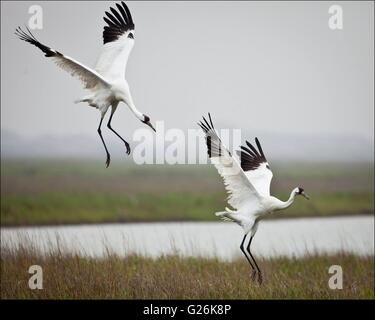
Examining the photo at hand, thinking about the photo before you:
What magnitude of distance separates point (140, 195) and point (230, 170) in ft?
61.3

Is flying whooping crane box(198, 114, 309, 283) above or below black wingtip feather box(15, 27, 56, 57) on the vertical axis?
below

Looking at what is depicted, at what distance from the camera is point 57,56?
9.84 meters

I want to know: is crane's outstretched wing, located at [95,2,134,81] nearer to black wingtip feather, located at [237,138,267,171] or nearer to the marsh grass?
black wingtip feather, located at [237,138,267,171]

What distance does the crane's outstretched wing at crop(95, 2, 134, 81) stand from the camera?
10.5m

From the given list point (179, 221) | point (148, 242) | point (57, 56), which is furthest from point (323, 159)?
point (57, 56)

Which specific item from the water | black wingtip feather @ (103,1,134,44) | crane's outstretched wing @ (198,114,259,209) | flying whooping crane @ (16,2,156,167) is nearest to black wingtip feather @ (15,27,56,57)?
flying whooping crane @ (16,2,156,167)

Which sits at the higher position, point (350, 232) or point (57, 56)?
point (57, 56)

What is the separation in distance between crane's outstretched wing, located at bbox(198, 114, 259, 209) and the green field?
42.4 ft

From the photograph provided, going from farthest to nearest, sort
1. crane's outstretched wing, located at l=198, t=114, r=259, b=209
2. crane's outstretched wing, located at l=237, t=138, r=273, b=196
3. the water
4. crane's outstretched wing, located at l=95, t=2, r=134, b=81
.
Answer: the water, crane's outstretched wing, located at l=237, t=138, r=273, b=196, crane's outstretched wing, located at l=95, t=2, r=134, b=81, crane's outstretched wing, located at l=198, t=114, r=259, b=209

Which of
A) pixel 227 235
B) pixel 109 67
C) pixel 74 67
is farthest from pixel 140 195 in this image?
pixel 74 67

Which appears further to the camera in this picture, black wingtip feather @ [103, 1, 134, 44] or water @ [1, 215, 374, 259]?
water @ [1, 215, 374, 259]

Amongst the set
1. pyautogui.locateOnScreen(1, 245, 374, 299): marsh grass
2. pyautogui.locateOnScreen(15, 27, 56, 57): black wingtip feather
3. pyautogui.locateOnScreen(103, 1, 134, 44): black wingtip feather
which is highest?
pyautogui.locateOnScreen(103, 1, 134, 44): black wingtip feather
